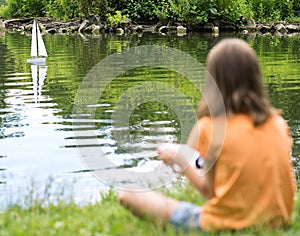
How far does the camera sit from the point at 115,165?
840cm

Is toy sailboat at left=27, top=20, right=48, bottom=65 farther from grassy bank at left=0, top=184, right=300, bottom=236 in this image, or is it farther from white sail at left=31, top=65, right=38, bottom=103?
grassy bank at left=0, top=184, right=300, bottom=236

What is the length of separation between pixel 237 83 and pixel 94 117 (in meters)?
7.48

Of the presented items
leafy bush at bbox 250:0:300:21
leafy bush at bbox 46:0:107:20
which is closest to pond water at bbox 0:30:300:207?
leafy bush at bbox 46:0:107:20

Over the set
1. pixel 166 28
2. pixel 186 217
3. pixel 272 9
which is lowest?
pixel 166 28

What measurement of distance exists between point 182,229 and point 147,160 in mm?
4467

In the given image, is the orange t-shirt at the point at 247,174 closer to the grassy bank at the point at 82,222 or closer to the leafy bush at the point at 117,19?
the grassy bank at the point at 82,222

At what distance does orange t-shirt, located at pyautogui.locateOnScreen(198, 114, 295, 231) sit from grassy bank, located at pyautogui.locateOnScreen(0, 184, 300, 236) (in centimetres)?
13

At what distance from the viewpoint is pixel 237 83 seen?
12.7 ft

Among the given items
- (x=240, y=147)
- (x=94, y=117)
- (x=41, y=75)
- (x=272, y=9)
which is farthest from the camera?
(x=272, y=9)

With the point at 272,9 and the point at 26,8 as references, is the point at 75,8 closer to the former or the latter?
the point at 26,8

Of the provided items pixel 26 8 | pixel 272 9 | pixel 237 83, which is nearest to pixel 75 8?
pixel 26 8

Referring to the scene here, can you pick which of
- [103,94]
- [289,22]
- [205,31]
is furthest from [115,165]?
[289,22]

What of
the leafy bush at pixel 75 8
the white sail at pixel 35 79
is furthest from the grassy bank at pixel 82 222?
the leafy bush at pixel 75 8

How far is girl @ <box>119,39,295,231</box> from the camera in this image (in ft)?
12.7
